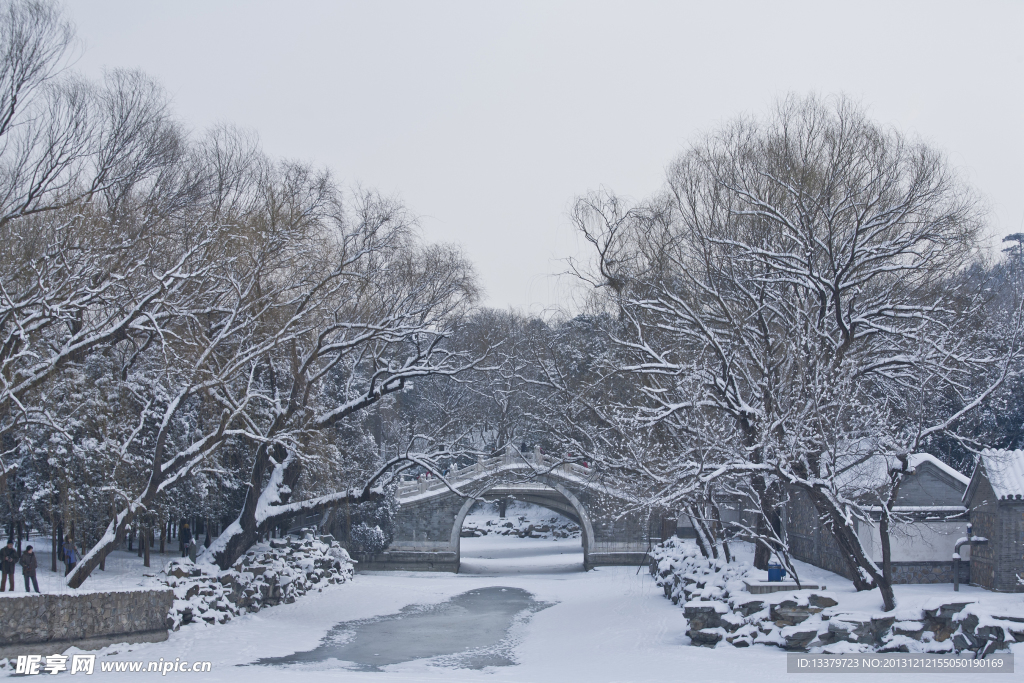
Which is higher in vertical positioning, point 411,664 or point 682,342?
point 682,342

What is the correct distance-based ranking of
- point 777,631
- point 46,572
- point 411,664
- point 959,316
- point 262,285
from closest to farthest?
point 777,631
point 411,664
point 959,316
point 46,572
point 262,285

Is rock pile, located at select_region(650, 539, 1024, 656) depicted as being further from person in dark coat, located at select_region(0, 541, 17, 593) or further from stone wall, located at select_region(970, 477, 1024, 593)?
person in dark coat, located at select_region(0, 541, 17, 593)

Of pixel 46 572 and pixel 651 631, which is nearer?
pixel 651 631

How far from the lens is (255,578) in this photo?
1998 centimetres

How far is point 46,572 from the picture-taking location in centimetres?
1803

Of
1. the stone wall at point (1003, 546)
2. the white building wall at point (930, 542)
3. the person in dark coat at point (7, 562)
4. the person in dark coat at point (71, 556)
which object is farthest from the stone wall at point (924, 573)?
the person in dark coat at point (71, 556)

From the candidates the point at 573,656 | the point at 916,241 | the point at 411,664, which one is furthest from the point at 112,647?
the point at 916,241

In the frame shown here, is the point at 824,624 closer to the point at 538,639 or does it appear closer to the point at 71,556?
the point at 538,639

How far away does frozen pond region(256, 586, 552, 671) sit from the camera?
14.3 metres

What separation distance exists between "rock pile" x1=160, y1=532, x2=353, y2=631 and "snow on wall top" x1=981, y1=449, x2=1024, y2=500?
13774 mm

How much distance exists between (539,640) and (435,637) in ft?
6.82

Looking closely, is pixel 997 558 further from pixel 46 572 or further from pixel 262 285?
pixel 46 572

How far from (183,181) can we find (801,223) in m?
13.5

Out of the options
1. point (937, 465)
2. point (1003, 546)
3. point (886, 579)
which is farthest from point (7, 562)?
point (937, 465)
